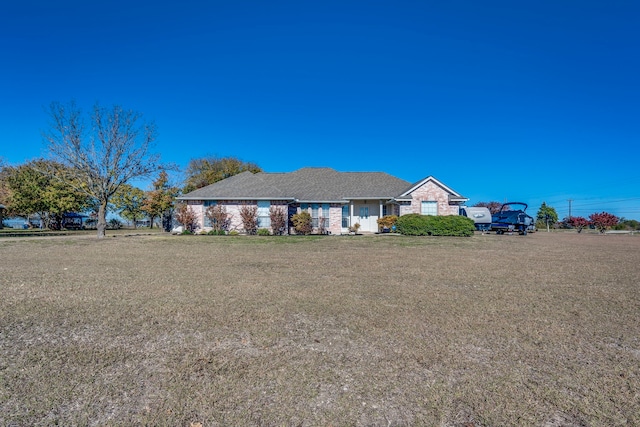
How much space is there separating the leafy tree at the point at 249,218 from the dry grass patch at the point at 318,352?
15.8 metres

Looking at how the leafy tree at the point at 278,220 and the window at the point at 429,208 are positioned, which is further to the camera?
the window at the point at 429,208

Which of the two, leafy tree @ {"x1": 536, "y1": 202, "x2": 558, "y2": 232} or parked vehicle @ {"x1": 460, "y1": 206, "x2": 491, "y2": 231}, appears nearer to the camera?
parked vehicle @ {"x1": 460, "y1": 206, "x2": 491, "y2": 231}

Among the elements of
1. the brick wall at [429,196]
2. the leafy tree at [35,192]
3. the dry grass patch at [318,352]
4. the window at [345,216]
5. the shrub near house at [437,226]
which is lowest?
the dry grass patch at [318,352]

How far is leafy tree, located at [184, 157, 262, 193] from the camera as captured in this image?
126 feet

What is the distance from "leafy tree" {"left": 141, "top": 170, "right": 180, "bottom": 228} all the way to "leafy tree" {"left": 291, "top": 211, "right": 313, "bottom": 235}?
19741mm

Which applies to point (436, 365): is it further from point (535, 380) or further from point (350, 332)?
point (350, 332)

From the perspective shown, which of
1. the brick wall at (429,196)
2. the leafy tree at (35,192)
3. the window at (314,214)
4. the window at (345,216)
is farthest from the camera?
the leafy tree at (35,192)

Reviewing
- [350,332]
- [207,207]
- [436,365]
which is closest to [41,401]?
[350,332]

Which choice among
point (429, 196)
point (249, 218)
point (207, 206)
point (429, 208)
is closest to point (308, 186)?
point (249, 218)

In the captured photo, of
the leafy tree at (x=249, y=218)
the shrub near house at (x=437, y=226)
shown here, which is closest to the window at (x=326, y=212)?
the leafy tree at (x=249, y=218)

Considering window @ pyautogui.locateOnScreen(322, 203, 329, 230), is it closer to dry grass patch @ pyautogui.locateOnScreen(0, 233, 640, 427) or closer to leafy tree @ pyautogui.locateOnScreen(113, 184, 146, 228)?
dry grass patch @ pyautogui.locateOnScreen(0, 233, 640, 427)

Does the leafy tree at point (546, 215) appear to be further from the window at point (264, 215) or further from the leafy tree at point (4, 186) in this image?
the leafy tree at point (4, 186)

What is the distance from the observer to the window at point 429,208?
83.0ft

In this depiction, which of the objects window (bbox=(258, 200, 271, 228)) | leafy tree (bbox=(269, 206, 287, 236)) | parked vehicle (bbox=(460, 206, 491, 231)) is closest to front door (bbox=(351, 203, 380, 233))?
leafy tree (bbox=(269, 206, 287, 236))
